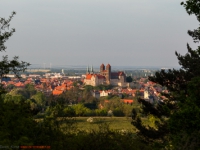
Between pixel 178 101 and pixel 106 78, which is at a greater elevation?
pixel 178 101


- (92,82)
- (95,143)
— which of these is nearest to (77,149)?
(95,143)

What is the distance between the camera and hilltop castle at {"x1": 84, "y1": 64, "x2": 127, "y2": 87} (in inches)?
6156

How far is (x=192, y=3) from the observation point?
8.62 metres

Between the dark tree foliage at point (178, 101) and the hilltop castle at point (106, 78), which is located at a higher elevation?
the dark tree foliage at point (178, 101)

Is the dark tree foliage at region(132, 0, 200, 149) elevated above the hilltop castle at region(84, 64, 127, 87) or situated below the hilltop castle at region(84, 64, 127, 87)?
above

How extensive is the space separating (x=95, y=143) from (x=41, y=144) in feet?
5.09

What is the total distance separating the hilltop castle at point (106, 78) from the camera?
15638 centimetres

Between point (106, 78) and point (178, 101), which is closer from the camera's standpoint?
point (178, 101)

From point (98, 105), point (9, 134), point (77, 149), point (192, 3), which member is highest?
point (192, 3)

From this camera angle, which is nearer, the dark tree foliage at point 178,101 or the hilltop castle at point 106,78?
the dark tree foliage at point 178,101

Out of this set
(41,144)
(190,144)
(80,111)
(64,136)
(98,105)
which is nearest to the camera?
(190,144)

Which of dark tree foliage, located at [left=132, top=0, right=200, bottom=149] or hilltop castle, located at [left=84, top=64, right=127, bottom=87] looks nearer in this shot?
dark tree foliage, located at [left=132, top=0, right=200, bottom=149]

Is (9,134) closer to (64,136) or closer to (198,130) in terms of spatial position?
(64,136)

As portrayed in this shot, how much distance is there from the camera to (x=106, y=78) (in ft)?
545
